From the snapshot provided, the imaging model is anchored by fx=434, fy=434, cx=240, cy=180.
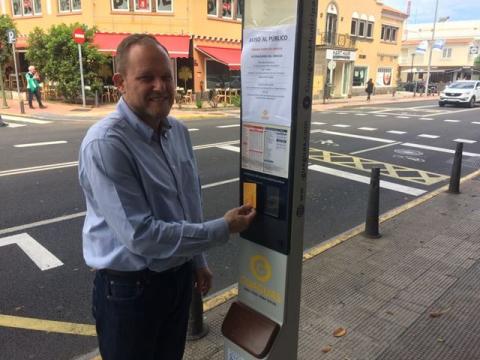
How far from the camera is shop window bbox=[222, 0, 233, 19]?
83.9 ft

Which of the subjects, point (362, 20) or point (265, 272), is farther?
point (362, 20)

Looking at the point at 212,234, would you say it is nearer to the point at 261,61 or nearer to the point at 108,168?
the point at 108,168

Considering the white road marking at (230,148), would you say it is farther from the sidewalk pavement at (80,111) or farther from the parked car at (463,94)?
the parked car at (463,94)

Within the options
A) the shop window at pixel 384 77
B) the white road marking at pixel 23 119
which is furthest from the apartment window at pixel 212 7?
the shop window at pixel 384 77

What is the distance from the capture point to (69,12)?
941 inches

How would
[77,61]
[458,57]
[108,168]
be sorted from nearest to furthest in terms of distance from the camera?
[108,168] < [77,61] < [458,57]

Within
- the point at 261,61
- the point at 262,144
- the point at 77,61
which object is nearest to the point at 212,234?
the point at 262,144

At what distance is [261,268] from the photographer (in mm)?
2295

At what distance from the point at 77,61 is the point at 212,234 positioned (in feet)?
68.9

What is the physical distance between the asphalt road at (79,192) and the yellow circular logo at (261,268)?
5.42 ft

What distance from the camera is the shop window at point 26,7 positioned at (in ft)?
84.6

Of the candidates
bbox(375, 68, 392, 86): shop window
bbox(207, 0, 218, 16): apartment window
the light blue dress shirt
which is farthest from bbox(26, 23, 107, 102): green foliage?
bbox(375, 68, 392, 86): shop window

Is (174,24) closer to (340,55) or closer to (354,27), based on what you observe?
(340,55)

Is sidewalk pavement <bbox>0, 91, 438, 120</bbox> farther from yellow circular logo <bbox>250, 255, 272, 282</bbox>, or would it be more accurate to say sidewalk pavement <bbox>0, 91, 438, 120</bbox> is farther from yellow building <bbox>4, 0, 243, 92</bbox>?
yellow circular logo <bbox>250, 255, 272, 282</bbox>
